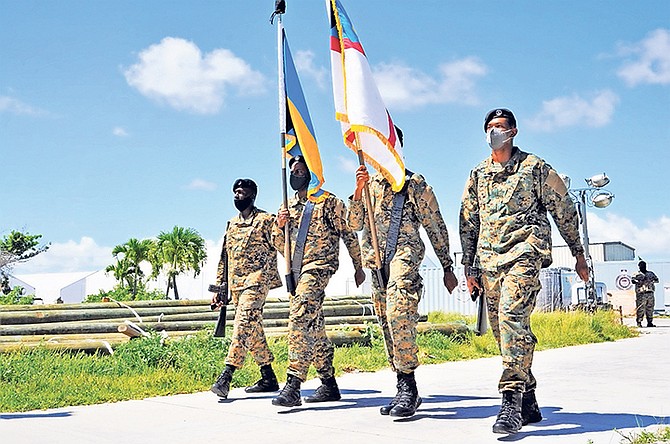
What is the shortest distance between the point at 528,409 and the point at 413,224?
1609 mm

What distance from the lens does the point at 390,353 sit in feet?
20.4

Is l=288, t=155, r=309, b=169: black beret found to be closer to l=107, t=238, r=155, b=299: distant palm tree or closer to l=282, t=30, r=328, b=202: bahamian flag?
l=282, t=30, r=328, b=202: bahamian flag

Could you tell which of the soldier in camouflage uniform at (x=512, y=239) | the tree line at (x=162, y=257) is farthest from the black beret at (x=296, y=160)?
the tree line at (x=162, y=257)

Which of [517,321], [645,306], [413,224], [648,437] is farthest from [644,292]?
[648,437]

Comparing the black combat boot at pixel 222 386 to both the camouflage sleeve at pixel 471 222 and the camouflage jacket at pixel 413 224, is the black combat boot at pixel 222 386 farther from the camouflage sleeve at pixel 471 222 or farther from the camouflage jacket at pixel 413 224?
the camouflage sleeve at pixel 471 222

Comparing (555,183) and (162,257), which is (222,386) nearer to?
(555,183)

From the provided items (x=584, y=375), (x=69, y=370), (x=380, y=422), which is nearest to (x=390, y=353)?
(x=380, y=422)

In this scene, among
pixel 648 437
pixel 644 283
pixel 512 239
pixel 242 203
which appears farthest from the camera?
pixel 644 283

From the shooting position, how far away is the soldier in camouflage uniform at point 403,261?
577 cm

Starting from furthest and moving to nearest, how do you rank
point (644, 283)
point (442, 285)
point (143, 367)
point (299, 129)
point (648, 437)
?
point (442, 285)
point (644, 283)
point (143, 367)
point (299, 129)
point (648, 437)

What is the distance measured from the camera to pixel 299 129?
23.6 ft

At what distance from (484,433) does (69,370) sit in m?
5.10

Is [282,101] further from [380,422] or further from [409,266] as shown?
[380,422]

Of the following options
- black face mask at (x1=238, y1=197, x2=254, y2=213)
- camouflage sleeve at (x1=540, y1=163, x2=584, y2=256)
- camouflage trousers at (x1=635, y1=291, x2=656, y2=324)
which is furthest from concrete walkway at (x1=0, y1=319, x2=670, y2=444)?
camouflage trousers at (x1=635, y1=291, x2=656, y2=324)
